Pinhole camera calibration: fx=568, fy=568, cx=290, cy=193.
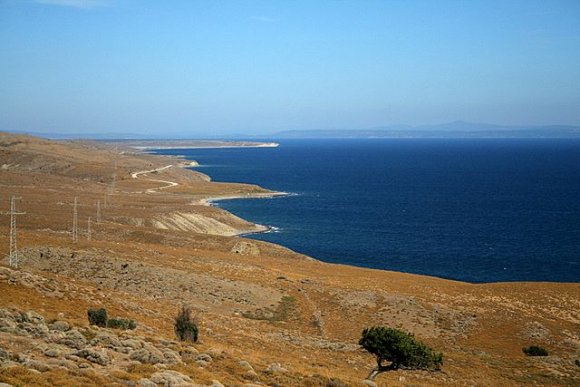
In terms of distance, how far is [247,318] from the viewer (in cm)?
3866

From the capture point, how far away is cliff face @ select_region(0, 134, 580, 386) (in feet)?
61.8

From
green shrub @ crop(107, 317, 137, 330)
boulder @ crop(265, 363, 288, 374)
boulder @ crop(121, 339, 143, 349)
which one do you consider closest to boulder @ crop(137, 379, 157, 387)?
boulder @ crop(121, 339, 143, 349)

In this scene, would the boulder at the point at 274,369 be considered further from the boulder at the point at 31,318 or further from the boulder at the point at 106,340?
the boulder at the point at 31,318

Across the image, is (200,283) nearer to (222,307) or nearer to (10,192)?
(222,307)

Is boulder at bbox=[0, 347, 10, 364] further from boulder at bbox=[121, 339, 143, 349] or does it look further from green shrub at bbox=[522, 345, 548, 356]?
green shrub at bbox=[522, 345, 548, 356]

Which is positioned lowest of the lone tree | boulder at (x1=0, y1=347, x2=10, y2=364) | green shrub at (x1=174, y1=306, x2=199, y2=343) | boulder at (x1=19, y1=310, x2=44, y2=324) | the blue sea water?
the blue sea water

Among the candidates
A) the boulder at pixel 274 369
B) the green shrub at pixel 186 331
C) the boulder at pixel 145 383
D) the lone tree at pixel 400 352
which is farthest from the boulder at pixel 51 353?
the lone tree at pixel 400 352

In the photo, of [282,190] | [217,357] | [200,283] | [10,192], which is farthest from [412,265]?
[282,190]

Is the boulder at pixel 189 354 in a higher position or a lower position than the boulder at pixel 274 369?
higher

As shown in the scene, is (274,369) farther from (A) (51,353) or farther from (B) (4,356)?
(B) (4,356)

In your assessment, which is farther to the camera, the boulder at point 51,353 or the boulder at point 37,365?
the boulder at point 51,353

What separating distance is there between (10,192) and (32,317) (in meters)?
106

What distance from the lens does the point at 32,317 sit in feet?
69.7

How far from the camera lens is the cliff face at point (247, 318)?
18.8 metres
